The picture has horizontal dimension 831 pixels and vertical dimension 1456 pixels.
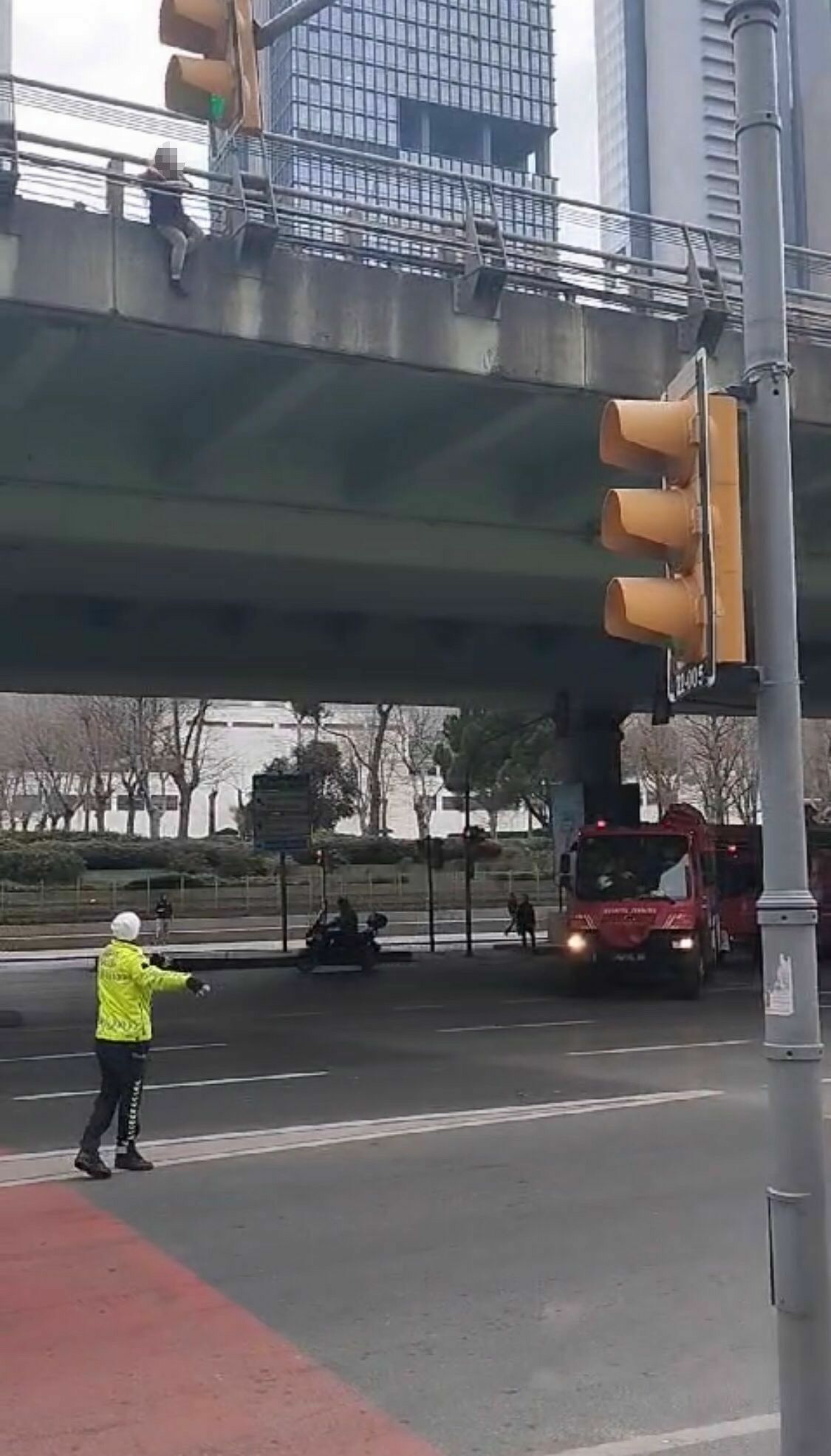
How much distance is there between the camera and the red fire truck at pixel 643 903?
24.1 m

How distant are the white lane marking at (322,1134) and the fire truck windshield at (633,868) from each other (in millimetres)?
11167

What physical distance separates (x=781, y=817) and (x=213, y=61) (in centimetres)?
522

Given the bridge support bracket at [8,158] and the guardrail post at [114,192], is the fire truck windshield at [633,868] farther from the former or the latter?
the bridge support bracket at [8,158]

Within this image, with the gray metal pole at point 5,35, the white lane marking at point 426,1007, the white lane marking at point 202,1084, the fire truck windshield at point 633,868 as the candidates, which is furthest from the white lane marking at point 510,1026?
the gray metal pole at point 5,35

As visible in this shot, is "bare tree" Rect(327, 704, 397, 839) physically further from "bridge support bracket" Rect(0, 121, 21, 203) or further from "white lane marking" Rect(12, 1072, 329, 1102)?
"bridge support bracket" Rect(0, 121, 21, 203)

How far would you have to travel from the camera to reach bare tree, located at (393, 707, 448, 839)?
74125mm

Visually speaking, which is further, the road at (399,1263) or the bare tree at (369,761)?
the bare tree at (369,761)

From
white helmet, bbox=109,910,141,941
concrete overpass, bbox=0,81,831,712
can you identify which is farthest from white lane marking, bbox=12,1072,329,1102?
concrete overpass, bbox=0,81,831,712

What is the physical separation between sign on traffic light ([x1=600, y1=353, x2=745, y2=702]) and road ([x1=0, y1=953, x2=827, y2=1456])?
9.62ft

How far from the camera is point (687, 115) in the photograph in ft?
47.2

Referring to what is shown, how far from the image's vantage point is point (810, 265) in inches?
711

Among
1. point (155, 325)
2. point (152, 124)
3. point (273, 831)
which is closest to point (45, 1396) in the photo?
point (155, 325)

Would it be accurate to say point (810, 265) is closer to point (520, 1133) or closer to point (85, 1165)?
point (520, 1133)

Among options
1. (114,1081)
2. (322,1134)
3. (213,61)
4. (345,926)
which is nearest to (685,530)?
(213,61)
